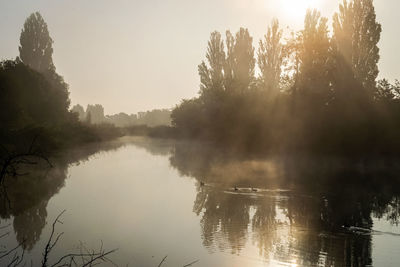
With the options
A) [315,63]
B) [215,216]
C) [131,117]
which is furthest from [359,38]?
[131,117]

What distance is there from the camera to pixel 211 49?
58.0 m

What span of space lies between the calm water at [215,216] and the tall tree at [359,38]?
12195 millimetres

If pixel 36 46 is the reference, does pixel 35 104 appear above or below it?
below

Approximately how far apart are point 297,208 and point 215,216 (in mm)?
3188

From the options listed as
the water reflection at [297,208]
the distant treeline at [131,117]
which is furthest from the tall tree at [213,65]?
the distant treeline at [131,117]

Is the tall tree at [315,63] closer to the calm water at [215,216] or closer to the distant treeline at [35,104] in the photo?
the calm water at [215,216]

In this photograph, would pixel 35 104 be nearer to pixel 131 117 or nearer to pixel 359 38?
pixel 359 38

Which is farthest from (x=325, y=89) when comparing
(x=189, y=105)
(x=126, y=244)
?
(x=189, y=105)

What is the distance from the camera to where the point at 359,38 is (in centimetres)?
3519

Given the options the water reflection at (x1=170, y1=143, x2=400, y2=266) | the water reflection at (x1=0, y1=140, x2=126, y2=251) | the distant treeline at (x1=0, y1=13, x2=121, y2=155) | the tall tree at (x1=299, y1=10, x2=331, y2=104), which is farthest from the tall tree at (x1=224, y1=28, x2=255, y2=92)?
the water reflection at (x1=0, y1=140, x2=126, y2=251)

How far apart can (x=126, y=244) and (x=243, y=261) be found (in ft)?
8.88

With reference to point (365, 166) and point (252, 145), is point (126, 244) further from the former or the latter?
point (252, 145)

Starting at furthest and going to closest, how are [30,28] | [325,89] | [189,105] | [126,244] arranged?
[189,105]
[30,28]
[325,89]
[126,244]

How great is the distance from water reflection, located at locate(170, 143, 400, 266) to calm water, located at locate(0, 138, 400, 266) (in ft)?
0.10
